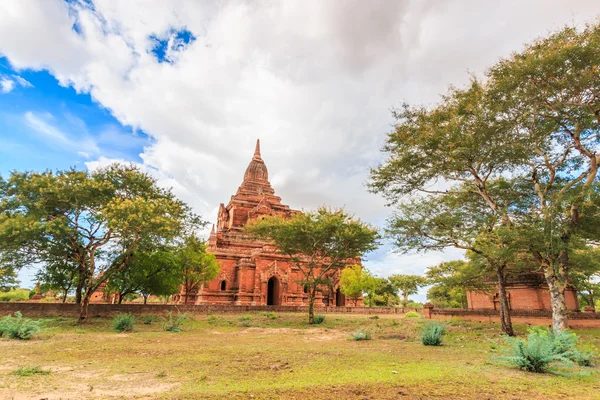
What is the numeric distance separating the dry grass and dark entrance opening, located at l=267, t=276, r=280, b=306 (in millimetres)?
24624

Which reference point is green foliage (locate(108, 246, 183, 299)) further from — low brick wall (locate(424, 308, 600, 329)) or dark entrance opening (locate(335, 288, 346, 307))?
dark entrance opening (locate(335, 288, 346, 307))

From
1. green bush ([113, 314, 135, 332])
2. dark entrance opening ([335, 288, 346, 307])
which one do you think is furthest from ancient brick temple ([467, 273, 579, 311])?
green bush ([113, 314, 135, 332])

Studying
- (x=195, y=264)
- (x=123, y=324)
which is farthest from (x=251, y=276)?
(x=123, y=324)

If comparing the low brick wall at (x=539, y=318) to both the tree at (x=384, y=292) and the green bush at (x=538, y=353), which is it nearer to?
the green bush at (x=538, y=353)

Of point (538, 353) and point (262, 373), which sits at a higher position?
point (538, 353)

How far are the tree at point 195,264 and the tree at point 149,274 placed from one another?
783mm

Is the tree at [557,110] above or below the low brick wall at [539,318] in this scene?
above

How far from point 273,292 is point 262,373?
3105 cm

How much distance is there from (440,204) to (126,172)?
17705 mm

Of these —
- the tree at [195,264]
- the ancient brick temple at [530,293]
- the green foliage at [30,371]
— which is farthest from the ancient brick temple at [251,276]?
the green foliage at [30,371]

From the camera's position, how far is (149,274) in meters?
24.5

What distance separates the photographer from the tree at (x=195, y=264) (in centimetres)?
2311

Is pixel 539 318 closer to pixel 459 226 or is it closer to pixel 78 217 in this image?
pixel 459 226

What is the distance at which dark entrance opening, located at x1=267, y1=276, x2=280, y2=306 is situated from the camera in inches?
1453
